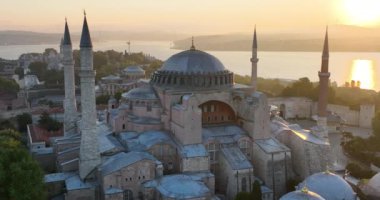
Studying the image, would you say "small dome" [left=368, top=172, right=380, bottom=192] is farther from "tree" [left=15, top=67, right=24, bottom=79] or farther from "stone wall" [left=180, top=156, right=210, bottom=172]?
"tree" [left=15, top=67, right=24, bottom=79]

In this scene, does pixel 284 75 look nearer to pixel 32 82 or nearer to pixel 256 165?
pixel 32 82

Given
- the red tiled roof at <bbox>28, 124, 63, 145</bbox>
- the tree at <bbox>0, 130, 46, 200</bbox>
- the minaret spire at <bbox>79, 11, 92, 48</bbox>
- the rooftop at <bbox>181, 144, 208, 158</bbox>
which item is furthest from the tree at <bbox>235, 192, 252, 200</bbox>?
the red tiled roof at <bbox>28, 124, 63, 145</bbox>

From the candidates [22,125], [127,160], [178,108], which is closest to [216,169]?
[178,108]

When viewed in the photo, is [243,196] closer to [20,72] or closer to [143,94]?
[143,94]

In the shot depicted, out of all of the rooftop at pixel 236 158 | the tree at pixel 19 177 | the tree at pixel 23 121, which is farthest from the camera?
the tree at pixel 23 121

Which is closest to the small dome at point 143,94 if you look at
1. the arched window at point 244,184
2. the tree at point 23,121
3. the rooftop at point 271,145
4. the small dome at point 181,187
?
the small dome at point 181,187

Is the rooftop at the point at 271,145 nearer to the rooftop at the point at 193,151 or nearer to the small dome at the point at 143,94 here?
A: the rooftop at the point at 193,151

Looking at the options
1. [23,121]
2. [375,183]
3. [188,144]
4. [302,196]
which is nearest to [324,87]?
[375,183]
